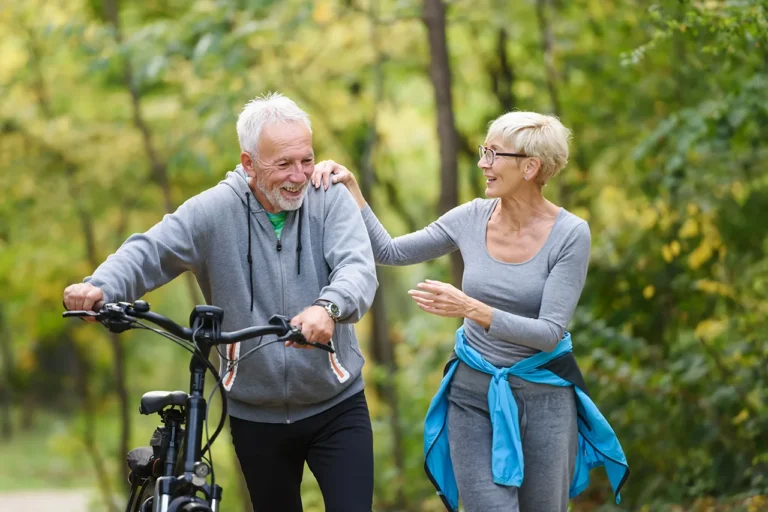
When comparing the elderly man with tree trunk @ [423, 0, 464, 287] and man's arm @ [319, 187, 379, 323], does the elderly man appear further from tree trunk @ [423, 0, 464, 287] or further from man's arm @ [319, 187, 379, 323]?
tree trunk @ [423, 0, 464, 287]

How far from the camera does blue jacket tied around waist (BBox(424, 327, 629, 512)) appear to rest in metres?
3.85

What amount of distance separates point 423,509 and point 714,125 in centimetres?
673

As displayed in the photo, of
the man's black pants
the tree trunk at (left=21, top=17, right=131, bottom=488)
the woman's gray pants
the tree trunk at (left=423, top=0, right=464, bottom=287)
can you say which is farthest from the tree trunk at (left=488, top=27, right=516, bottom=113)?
the man's black pants

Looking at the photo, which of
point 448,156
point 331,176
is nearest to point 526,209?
point 331,176

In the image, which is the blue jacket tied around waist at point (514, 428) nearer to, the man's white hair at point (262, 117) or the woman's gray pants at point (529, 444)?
the woman's gray pants at point (529, 444)

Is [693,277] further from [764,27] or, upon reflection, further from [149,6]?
[149,6]

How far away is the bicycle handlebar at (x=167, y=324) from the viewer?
3.07m

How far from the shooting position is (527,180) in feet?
13.0

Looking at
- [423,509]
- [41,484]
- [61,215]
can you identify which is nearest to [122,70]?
[61,215]

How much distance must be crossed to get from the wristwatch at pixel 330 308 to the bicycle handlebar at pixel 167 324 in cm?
14

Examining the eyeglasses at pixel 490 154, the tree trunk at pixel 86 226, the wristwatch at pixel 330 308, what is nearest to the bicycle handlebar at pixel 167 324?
the wristwatch at pixel 330 308

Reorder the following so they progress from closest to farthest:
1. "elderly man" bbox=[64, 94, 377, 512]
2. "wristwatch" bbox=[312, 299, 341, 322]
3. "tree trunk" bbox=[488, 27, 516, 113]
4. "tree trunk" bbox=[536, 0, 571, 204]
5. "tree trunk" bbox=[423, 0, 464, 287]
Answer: "wristwatch" bbox=[312, 299, 341, 322]
"elderly man" bbox=[64, 94, 377, 512]
"tree trunk" bbox=[423, 0, 464, 287]
"tree trunk" bbox=[536, 0, 571, 204]
"tree trunk" bbox=[488, 27, 516, 113]

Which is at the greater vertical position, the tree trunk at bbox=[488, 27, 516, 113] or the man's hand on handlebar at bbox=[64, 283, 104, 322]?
the tree trunk at bbox=[488, 27, 516, 113]

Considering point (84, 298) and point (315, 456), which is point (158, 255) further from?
point (315, 456)
